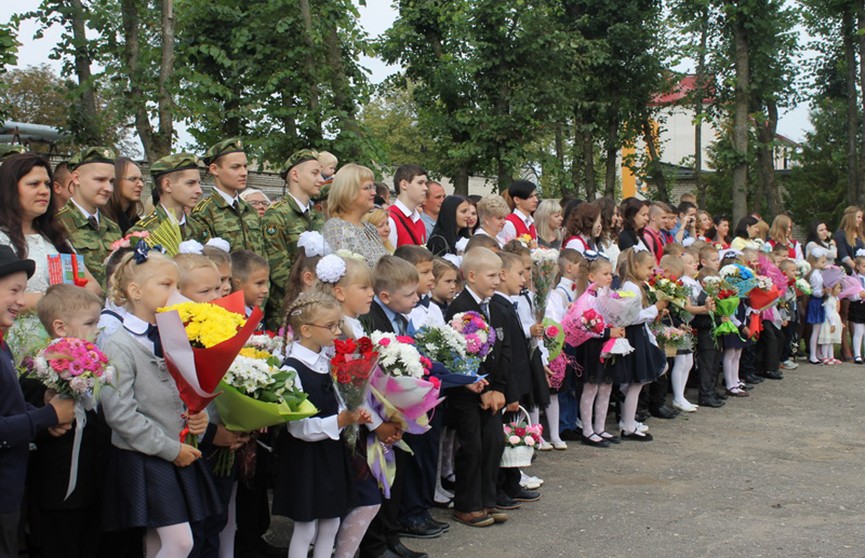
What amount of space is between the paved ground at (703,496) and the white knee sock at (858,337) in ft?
15.5

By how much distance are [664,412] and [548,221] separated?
8.50 feet

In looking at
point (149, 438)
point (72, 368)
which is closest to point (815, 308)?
point (149, 438)

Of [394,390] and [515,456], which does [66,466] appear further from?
[515,456]

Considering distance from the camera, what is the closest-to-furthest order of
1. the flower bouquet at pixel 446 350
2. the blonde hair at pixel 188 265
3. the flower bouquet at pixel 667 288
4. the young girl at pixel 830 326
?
the blonde hair at pixel 188 265, the flower bouquet at pixel 446 350, the flower bouquet at pixel 667 288, the young girl at pixel 830 326

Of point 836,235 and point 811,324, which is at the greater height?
point 836,235

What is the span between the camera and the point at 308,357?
5242 mm

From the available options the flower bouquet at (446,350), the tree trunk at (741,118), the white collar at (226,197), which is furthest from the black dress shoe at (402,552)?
the tree trunk at (741,118)

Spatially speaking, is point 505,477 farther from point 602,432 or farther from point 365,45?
point 365,45

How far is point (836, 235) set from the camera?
16219 millimetres

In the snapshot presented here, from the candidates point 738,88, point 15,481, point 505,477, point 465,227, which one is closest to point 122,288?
point 15,481

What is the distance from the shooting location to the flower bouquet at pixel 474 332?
625 cm

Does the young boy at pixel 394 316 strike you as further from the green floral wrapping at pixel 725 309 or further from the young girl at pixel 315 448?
the green floral wrapping at pixel 725 309

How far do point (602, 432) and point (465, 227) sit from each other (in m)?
2.53

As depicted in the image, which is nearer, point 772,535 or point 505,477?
point 772,535
